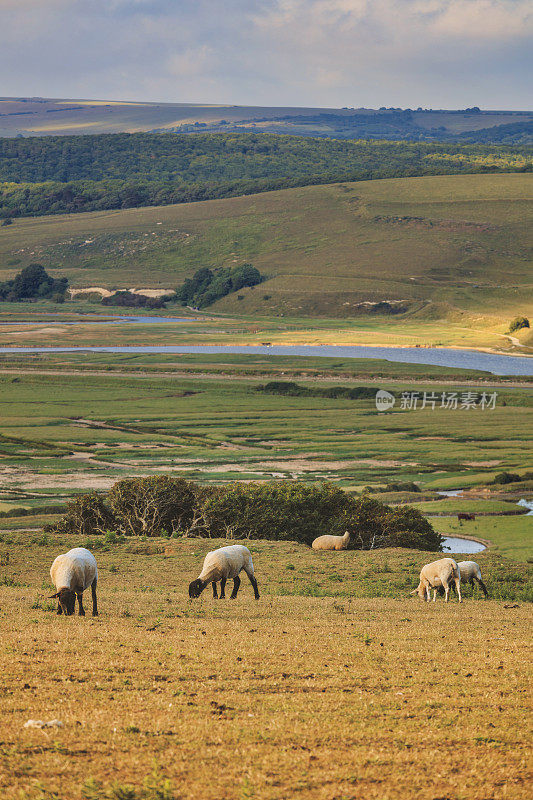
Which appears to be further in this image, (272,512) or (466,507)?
(466,507)

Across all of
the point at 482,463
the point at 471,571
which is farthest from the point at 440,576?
the point at 482,463

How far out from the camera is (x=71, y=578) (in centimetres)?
2038

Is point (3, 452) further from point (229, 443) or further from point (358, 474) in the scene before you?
point (358, 474)

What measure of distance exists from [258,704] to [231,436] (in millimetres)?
82316

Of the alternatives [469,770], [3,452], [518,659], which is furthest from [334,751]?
[3,452]

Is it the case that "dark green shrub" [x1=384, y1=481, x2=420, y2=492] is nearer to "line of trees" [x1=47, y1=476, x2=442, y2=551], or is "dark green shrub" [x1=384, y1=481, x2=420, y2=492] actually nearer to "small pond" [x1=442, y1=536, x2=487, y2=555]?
"small pond" [x1=442, y1=536, x2=487, y2=555]

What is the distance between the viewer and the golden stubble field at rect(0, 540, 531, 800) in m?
10.4

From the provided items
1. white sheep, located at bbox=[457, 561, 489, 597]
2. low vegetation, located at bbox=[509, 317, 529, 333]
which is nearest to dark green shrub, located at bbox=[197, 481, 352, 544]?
white sheep, located at bbox=[457, 561, 489, 597]

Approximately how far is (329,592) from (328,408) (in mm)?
82657

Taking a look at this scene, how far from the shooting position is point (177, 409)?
364 feet

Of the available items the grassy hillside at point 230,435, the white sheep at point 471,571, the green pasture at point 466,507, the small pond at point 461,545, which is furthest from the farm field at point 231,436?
the white sheep at point 471,571

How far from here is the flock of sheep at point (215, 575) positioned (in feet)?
66.9

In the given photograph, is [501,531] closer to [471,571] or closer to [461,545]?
[461,545]

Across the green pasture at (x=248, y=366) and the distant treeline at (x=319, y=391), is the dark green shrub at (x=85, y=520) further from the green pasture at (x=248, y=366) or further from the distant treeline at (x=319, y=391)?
the green pasture at (x=248, y=366)
